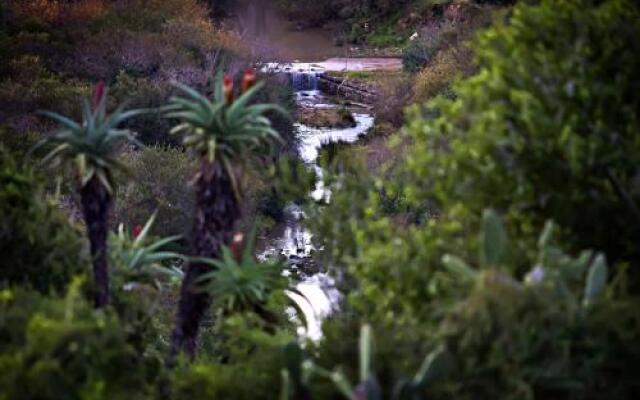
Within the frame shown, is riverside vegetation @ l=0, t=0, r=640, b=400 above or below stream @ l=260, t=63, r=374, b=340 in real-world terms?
below

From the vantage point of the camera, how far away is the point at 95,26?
26172mm

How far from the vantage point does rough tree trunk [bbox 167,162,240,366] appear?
632 centimetres

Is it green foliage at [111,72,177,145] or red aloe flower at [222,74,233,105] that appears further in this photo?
green foliage at [111,72,177,145]

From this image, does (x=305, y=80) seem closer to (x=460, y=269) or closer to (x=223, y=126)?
(x=223, y=126)

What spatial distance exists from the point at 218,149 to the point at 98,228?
1135 millimetres

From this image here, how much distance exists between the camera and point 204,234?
6.50m

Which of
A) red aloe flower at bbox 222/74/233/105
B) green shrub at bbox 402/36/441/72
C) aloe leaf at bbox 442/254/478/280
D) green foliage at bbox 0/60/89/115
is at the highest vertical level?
green shrub at bbox 402/36/441/72

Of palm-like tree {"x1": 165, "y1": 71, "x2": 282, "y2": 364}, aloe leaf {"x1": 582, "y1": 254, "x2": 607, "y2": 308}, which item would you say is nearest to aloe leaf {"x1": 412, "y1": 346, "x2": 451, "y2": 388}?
aloe leaf {"x1": 582, "y1": 254, "x2": 607, "y2": 308}

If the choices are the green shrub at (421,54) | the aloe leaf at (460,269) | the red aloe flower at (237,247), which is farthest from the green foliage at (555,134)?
the green shrub at (421,54)

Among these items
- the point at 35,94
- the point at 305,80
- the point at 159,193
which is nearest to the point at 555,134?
the point at 159,193

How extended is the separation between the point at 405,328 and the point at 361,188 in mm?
1748

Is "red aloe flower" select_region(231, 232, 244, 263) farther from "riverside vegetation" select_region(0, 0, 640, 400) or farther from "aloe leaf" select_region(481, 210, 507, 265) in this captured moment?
"aloe leaf" select_region(481, 210, 507, 265)

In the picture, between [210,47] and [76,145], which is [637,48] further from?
[210,47]

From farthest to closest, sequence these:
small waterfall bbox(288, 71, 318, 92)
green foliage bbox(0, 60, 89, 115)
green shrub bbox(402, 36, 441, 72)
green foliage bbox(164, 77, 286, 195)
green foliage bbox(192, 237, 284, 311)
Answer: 1. small waterfall bbox(288, 71, 318, 92)
2. green shrub bbox(402, 36, 441, 72)
3. green foliage bbox(0, 60, 89, 115)
4. green foliage bbox(192, 237, 284, 311)
5. green foliage bbox(164, 77, 286, 195)
